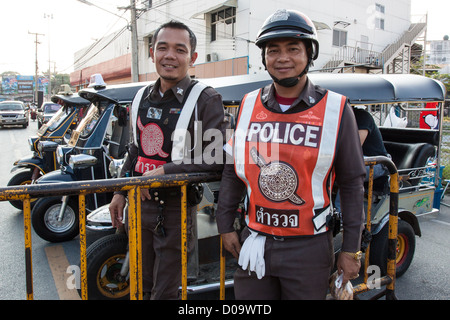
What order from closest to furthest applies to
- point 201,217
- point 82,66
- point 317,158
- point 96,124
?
1. point 317,158
2. point 201,217
3. point 96,124
4. point 82,66

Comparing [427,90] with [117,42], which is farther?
[117,42]

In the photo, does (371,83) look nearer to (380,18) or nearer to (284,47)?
(284,47)

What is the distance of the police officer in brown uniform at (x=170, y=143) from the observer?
2146 mm

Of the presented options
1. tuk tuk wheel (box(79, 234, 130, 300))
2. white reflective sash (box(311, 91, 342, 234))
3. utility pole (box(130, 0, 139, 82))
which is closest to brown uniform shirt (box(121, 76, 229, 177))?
white reflective sash (box(311, 91, 342, 234))

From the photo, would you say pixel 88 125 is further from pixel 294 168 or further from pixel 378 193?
pixel 294 168

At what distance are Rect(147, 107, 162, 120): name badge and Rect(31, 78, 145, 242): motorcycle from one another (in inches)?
113

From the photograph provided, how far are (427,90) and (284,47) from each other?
4.04 m

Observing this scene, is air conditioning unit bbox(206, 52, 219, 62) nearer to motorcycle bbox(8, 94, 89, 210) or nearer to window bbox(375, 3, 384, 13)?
window bbox(375, 3, 384, 13)

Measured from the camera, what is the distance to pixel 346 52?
21594 millimetres

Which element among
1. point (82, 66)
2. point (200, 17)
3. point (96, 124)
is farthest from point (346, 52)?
point (82, 66)

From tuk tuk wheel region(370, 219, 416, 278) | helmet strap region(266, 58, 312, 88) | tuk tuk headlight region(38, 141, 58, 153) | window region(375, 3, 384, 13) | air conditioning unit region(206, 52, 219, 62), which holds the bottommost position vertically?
tuk tuk wheel region(370, 219, 416, 278)

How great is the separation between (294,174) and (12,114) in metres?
25.1

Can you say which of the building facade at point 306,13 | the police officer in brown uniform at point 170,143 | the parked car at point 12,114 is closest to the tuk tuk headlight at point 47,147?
the police officer in brown uniform at point 170,143

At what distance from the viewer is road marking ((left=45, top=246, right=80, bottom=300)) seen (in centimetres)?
371
